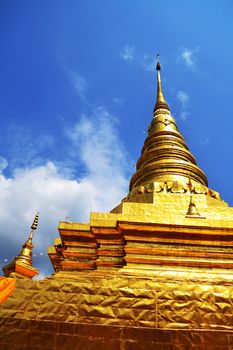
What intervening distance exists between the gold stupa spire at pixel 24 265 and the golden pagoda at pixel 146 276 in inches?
111

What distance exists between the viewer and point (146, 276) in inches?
234

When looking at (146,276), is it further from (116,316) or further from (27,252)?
(27,252)

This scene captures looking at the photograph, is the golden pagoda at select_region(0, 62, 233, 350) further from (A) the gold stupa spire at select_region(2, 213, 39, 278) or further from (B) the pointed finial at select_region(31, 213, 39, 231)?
(B) the pointed finial at select_region(31, 213, 39, 231)

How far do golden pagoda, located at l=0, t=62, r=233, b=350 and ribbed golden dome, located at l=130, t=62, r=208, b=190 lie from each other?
4 cm

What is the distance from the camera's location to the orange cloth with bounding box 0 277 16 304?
12.7 ft

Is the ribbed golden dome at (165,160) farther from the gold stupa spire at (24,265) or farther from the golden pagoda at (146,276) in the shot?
the gold stupa spire at (24,265)

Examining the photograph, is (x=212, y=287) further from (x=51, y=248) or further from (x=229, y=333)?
(x=51, y=248)

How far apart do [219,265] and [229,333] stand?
127 inches

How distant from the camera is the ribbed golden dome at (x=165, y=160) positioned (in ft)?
32.5

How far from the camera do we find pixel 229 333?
3441 millimetres

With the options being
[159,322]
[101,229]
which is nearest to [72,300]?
[159,322]

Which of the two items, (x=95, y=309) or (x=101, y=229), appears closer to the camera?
(x=95, y=309)

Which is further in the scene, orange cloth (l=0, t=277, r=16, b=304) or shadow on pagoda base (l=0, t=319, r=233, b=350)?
orange cloth (l=0, t=277, r=16, b=304)

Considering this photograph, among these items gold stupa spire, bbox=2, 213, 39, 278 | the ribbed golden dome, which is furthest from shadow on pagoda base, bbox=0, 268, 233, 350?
gold stupa spire, bbox=2, 213, 39, 278
